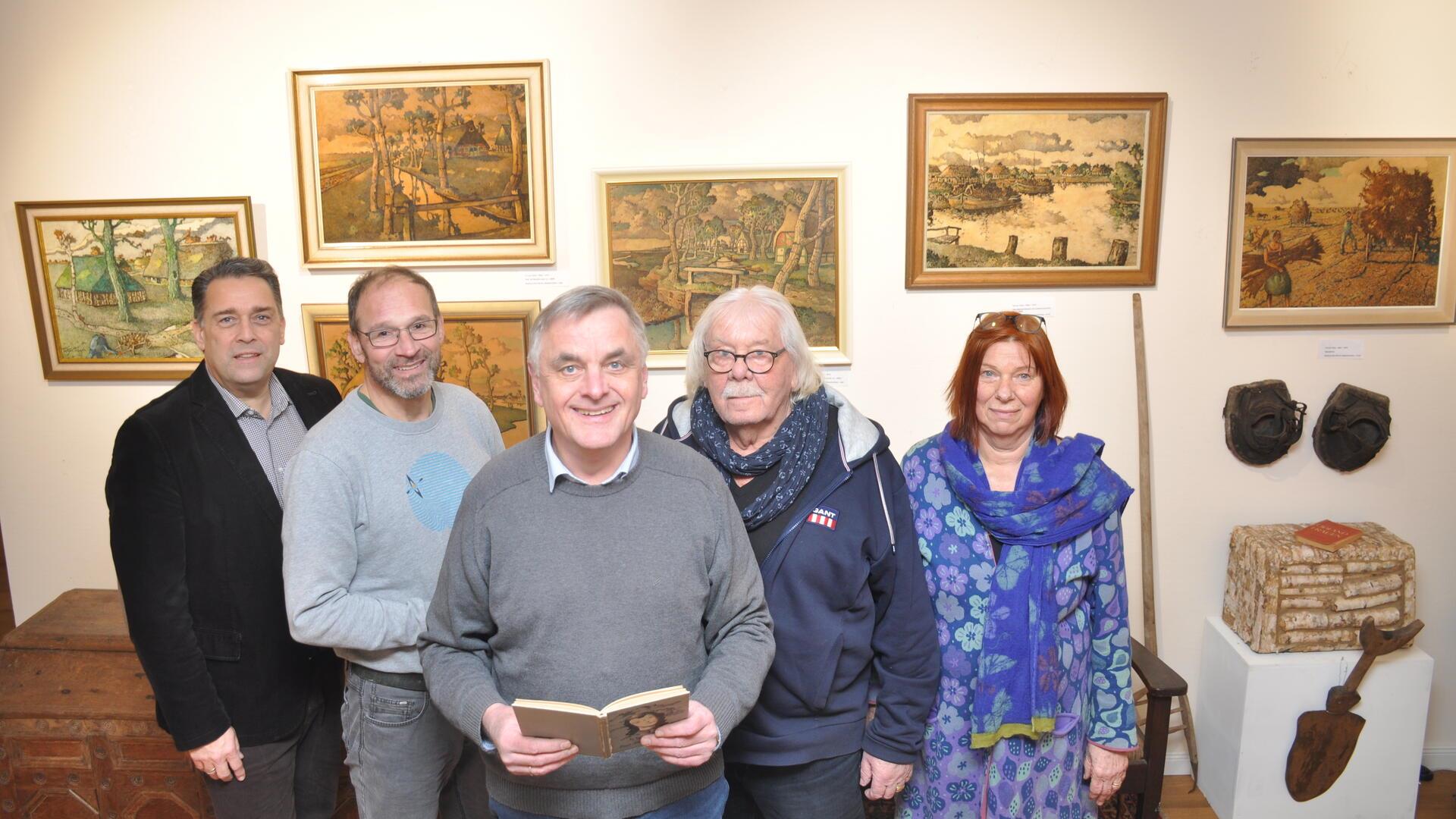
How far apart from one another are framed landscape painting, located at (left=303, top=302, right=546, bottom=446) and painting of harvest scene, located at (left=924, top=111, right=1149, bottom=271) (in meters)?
1.61

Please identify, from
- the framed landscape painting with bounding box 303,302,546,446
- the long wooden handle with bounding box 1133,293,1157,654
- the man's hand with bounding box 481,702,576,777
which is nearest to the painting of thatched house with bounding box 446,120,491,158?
the framed landscape painting with bounding box 303,302,546,446

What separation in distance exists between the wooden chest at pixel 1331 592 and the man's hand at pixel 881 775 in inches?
73.7

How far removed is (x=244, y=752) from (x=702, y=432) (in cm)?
143

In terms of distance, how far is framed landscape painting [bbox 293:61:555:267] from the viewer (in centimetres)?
319

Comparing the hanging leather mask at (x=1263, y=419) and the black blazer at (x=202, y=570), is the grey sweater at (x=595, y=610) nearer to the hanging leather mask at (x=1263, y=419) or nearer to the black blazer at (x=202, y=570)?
the black blazer at (x=202, y=570)

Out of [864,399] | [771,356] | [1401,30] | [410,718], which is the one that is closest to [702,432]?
[771,356]

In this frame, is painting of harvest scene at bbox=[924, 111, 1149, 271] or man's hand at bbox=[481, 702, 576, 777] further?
painting of harvest scene at bbox=[924, 111, 1149, 271]

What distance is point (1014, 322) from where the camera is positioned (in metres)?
2.22

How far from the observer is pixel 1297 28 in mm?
3139

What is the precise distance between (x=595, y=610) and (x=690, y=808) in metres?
0.50

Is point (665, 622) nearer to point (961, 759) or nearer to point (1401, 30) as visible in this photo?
point (961, 759)

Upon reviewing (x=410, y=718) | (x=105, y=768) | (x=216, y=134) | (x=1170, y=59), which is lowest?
(x=105, y=768)

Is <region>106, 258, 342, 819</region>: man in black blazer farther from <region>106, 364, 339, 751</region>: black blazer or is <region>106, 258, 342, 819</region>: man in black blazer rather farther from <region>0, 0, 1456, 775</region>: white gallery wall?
<region>0, 0, 1456, 775</region>: white gallery wall

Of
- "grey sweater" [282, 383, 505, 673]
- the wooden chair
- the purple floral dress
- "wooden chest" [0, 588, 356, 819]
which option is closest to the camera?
"grey sweater" [282, 383, 505, 673]
